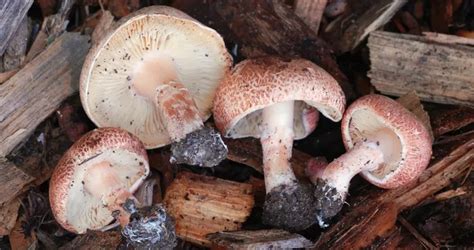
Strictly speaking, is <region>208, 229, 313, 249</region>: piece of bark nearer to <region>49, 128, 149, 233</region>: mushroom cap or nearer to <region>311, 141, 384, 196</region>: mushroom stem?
<region>311, 141, 384, 196</region>: mushroom stem

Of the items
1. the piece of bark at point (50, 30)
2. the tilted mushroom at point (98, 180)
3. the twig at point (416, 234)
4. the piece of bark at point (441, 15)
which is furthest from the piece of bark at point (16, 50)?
the piece of bark at point (441, 15)

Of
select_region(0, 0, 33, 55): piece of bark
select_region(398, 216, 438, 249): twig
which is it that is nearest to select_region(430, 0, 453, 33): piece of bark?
select_region(398, 216, 438, 249): twig

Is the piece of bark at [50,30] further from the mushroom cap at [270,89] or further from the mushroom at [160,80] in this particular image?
the mushroom cap at [270,89]

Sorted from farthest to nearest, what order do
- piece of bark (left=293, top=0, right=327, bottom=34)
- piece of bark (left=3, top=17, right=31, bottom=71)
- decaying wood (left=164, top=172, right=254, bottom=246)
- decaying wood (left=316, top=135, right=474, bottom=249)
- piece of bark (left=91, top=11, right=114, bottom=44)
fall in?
piece of bark (left=293, top=0, right=327, bottom=34), piece of bark (left=91, top=11, right=114, bottom=44), piece of bark (left=3, top=17, right=31, bottom=71), decaying wood (left=164, top=172, right=254, bottom=246), decaying wood (left=316, top=135, right=474, bottom=249)

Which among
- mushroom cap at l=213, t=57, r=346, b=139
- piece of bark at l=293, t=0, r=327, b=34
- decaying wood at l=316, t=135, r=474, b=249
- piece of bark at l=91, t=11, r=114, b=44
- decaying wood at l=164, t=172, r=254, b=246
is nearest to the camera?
mushroom cap at l=213, t=57, r=346, b=139

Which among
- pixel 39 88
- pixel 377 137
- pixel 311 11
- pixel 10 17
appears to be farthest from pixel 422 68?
pixel 10 17

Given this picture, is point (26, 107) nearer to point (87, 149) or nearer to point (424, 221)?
point (87, 149)
